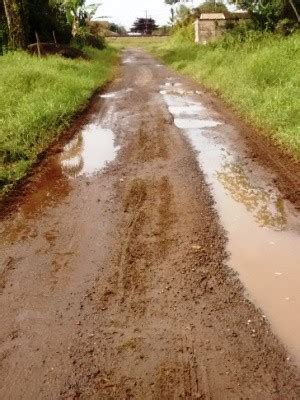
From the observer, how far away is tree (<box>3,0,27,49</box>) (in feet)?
53.2

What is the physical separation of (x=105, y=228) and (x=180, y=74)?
14735 millimetres

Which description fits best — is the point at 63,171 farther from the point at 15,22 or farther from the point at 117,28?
the point at 117,28

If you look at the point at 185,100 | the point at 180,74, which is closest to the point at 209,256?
the point at 185,100

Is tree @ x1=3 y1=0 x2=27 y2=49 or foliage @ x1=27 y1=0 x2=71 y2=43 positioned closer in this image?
tree @ x1=3 y1=0 x2=27 y2=49

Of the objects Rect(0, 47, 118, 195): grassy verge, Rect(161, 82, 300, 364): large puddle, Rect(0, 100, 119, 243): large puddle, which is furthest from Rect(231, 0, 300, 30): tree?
Rect(161, 82, 300, 364): large puddle

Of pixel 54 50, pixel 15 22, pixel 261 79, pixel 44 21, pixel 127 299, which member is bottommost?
pixel 127 299

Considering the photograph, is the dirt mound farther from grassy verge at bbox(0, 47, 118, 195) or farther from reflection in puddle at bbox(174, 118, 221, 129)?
reflection in puddle at bbox(174, 118, 221, 129)

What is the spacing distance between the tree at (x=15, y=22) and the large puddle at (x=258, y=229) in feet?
38.4

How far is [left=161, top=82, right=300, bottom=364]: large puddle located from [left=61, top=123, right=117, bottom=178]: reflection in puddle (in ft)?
5.07

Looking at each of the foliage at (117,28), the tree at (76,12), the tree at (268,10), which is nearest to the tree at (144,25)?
the foliage at (117,28)

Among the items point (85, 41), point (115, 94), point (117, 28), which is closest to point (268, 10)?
point (115, 94)

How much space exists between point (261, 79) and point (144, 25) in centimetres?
6415

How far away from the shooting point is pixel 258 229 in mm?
4656

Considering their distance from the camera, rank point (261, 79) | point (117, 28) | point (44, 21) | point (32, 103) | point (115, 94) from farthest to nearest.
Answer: point (117, 28) → point (44, 21) → point (115, 94) → point (261, 79) → point (32, 103)
